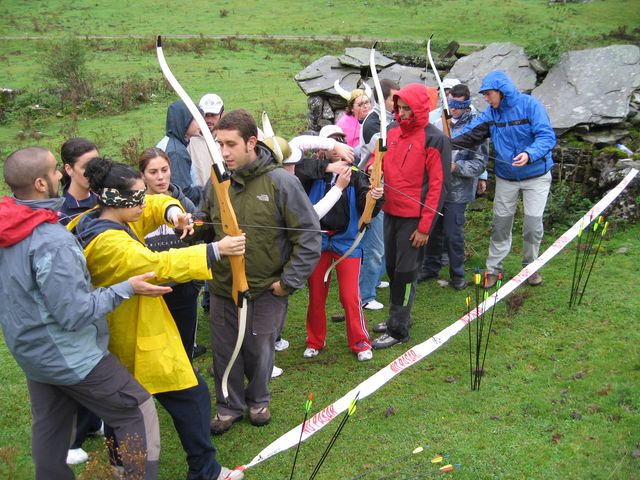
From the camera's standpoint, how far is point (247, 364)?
457 centimetres

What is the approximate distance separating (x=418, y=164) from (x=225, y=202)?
2.10 m

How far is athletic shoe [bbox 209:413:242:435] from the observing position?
451cm

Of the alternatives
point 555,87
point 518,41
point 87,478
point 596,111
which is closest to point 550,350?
→ point 87,478

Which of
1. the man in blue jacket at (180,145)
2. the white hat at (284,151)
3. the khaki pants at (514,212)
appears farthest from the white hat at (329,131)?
the khaki pants at (514,212)

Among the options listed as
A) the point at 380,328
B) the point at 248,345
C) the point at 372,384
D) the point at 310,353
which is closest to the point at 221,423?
the point at 248,345

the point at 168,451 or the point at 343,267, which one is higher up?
the point at 343,267

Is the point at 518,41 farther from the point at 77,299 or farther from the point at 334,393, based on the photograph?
the point at 77,299

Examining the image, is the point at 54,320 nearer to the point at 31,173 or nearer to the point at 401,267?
the point at 31,173

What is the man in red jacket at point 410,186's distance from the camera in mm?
5270

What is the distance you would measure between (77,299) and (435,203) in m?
3.25

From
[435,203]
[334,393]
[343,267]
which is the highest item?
[435,203]

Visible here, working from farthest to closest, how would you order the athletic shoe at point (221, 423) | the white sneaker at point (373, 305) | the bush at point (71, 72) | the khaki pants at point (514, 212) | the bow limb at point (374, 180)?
Result: the bush at point (71, 72) < the white sneaker at point (373, 305) < the khaki pants at point (514, 212) < the bow limb at point (374, 180) < the athletic shoe at point (221, 423)

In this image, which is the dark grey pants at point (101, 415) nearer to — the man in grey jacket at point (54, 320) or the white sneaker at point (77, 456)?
the man in grey jacket at point (54, 320)

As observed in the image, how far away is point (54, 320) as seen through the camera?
3045 mm
